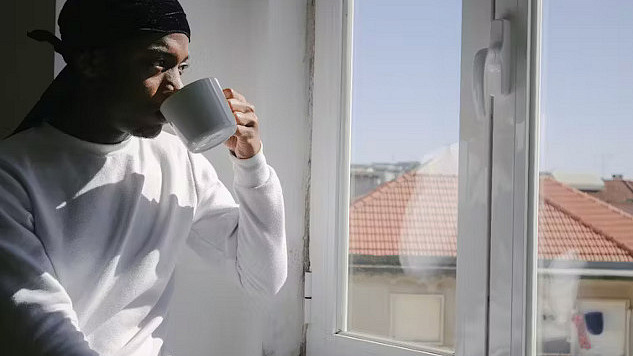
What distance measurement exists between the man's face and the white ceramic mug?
1.4 inches

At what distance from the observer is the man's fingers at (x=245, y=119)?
121 cm

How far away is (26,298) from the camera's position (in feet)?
3.37

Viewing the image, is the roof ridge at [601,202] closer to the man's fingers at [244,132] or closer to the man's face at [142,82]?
the man's fingers at [244,132]

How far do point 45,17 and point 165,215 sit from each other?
1.12ft

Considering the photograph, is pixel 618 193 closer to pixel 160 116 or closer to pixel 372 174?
pixel 372 174

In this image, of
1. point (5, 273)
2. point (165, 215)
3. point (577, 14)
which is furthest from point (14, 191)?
point (577, 14)

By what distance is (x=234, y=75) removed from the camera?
4.98ft

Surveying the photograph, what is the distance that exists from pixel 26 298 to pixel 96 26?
363mm

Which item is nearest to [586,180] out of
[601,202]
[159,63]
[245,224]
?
[601,202]

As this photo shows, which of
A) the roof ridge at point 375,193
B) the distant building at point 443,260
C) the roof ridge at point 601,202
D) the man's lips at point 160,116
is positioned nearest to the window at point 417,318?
the distant building at point 443,260

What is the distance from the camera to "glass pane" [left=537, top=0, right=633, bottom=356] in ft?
3.69

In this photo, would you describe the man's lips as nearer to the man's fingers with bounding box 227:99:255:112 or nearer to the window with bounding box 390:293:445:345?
the man's fingers with bounding box 227:99:255:112

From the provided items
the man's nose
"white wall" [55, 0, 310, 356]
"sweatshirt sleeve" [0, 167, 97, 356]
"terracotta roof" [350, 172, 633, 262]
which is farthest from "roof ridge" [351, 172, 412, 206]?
"sweatshirt sleeve" [0, 167, 97, 356]

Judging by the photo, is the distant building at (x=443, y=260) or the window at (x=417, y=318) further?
the window at (x=417, y=318)
